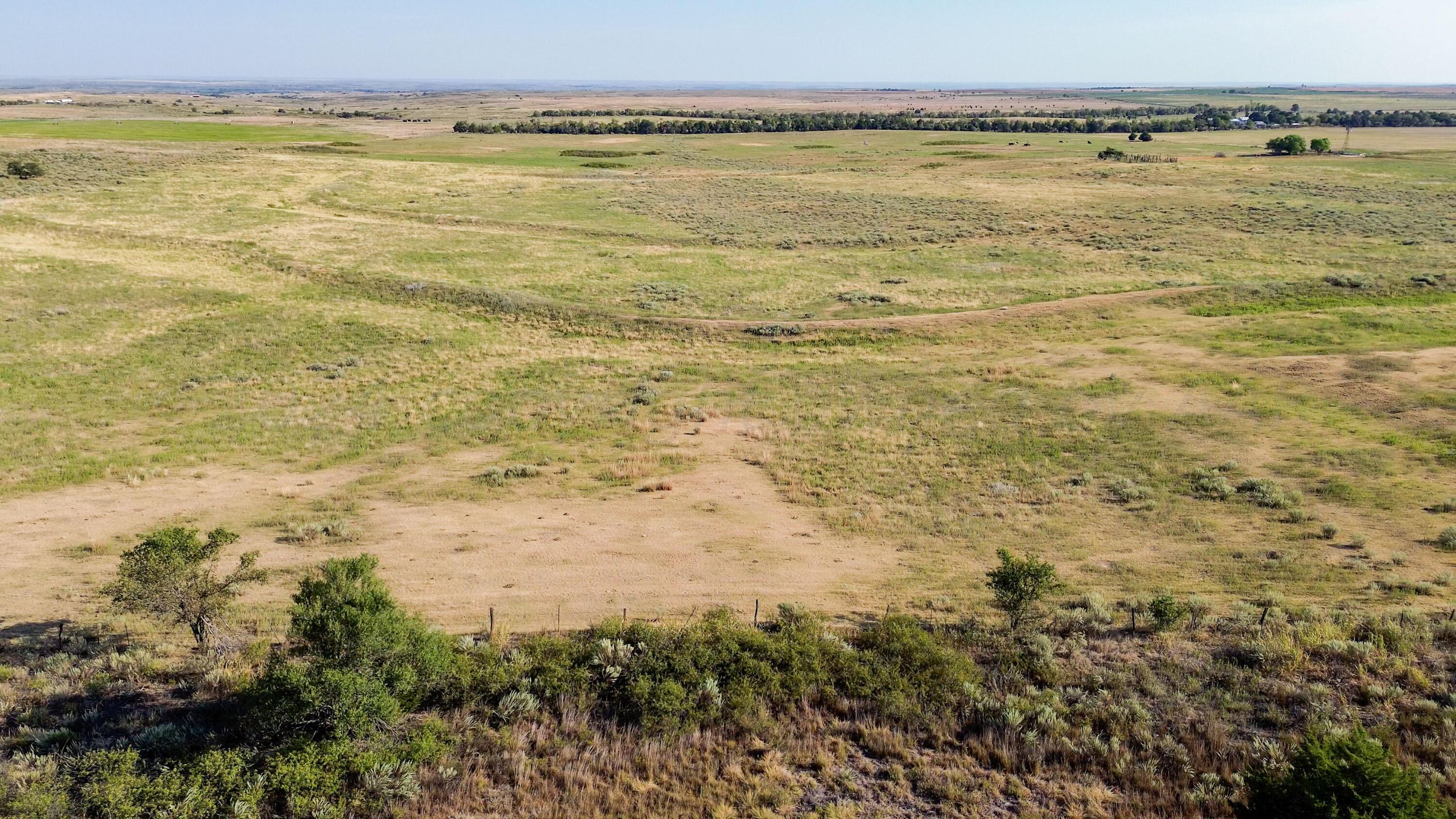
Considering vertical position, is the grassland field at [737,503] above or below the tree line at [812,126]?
below

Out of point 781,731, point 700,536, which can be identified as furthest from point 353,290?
point 781,731

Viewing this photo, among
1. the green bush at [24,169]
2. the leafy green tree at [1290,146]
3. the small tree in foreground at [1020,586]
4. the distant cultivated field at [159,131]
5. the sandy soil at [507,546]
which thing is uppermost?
the distant cultivated field at [159,131]

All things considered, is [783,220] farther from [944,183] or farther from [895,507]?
[895,507]

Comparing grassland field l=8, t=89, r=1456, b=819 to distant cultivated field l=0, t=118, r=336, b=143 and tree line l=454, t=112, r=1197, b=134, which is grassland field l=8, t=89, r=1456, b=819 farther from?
tree line l=454, t=112, r=1197, b=134

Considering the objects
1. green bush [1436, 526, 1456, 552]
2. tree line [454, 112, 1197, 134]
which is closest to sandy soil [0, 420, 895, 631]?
green bush [1436, 526, 1456, 552]

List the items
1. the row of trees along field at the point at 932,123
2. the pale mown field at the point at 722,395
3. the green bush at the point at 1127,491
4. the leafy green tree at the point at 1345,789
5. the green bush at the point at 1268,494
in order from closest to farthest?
the leafy green tree at the point at 1345,789 → the pale mown field at the point at 722,395 → the green bush at the point at 1268,494 → the green bush at the point at 1127,491 → the row of trees along field at the point at 932,123

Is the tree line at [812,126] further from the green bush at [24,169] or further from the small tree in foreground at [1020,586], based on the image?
the small tree in foreground at [1020,586]

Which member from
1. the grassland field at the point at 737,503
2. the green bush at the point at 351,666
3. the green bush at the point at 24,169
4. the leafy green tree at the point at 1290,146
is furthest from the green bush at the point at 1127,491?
the leafy green tree at the point at 1290,146

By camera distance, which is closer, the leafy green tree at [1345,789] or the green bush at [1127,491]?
the leafy green tree at [1345,789]
